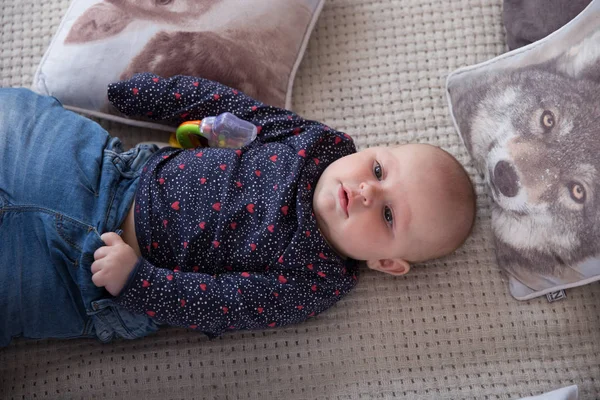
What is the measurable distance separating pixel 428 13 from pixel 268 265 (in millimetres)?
728

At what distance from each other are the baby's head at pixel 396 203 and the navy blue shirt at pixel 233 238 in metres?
0.06

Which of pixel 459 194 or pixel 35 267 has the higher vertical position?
pixel 459 194

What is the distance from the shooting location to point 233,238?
3.47ft

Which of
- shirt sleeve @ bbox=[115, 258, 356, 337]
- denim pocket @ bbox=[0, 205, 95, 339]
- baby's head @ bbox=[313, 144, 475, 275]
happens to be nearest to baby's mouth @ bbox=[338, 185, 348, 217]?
baby's head @ bbox=[313, 144, 475, 275]

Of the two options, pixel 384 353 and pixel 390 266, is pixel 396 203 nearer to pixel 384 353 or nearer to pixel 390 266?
pixel 390 266

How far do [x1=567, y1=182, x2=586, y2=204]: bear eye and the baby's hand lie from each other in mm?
775

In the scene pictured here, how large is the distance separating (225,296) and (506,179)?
57cm

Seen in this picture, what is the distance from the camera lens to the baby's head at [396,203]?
998 mm

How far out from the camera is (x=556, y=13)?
108 centimetres

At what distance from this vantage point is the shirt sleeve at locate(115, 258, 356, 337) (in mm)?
986

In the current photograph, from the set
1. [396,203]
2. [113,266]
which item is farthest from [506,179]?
[113,266]

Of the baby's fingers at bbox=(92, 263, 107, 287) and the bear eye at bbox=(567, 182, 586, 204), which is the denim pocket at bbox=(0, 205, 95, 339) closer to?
the baby's fingers at bbox=(92, 263, 107, 287)

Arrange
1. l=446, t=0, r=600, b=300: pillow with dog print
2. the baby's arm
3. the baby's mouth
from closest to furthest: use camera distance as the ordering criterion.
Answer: l=446, t=0, r=600, b=300: pillow with dog print → the baby's mouth → the baby's arm

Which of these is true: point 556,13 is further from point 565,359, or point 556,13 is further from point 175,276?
point 175,276
